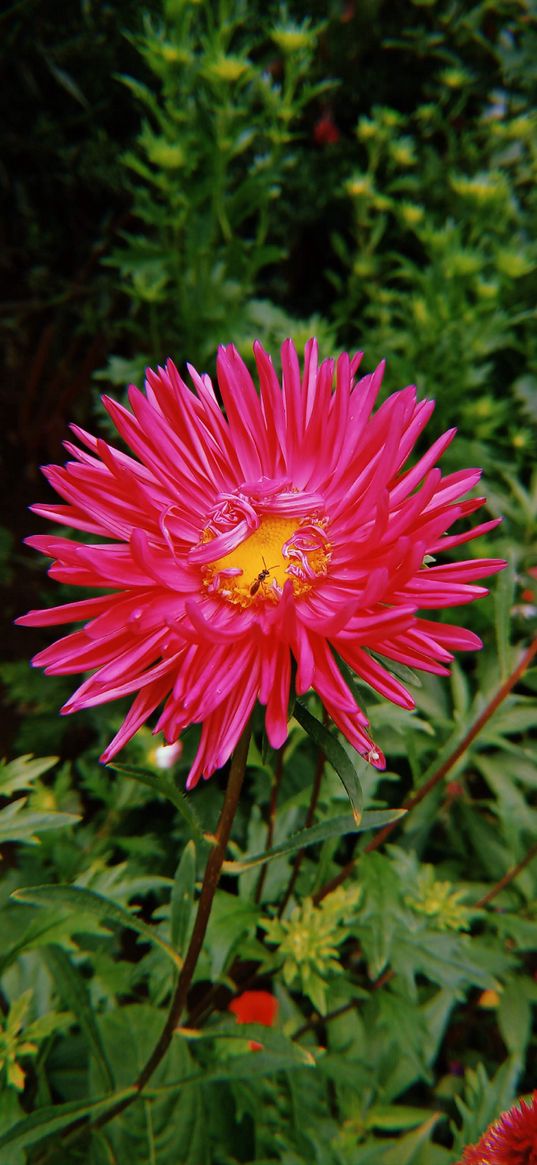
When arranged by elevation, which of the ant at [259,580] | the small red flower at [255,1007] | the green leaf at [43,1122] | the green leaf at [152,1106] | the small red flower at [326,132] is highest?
the small red flower at [326,132]

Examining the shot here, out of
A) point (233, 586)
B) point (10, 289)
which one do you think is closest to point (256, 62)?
point (10, 289)

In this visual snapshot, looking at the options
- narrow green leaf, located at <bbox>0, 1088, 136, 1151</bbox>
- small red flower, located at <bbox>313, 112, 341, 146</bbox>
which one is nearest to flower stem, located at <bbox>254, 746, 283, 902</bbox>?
narrow green leaf, located at <bbox>0, 1088, 136, 1151</bbox>

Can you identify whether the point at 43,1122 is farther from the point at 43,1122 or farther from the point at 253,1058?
the point at 253,1058

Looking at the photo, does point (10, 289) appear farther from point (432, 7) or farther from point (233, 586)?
point (233, 586)

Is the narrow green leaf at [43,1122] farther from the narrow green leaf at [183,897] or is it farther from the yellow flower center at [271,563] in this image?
the yellow flower center at [271,563]

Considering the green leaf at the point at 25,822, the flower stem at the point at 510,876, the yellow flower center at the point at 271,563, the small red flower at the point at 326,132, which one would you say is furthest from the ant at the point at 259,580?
the small red flower at the point at 326,132

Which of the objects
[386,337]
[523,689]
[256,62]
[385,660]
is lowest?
[523,689]

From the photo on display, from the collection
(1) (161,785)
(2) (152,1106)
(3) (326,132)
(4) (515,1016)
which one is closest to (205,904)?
(1) (161,785)

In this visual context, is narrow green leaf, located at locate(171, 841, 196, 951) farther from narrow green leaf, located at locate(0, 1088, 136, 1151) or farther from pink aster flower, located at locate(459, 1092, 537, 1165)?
pink aster flower, located at locate(459, 1092, 537, 1165)
